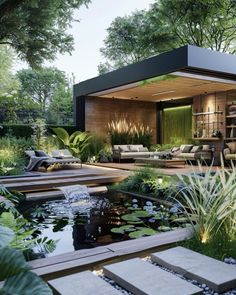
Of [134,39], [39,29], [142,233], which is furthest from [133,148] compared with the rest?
[134,39]

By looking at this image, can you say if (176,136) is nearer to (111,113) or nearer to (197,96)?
(197,96)

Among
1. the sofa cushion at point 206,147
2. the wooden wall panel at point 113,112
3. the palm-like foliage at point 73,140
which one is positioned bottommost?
the sofa cushion at point 206,147

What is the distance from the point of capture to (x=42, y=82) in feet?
104

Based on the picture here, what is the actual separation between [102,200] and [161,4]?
48.9ft

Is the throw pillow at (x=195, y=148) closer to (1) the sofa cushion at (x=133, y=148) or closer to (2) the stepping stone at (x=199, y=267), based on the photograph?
(1) the sofa cushion at (x=133, y=148)

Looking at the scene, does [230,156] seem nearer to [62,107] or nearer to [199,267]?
[199,267]

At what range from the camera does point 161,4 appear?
18.0 m

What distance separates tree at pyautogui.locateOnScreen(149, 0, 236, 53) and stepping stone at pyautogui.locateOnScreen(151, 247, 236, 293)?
16.2 m

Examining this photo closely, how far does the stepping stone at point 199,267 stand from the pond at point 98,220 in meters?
1.22

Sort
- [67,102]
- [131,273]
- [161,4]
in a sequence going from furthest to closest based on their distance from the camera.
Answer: [67,102], [161,4], [131,273]

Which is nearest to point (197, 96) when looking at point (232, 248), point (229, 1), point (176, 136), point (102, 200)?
point (176, 136)

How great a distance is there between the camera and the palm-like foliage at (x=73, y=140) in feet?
40.8

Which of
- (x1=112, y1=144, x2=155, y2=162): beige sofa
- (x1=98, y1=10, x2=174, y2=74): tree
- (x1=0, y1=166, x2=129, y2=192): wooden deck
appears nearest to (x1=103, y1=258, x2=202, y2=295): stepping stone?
(x1=0, y1=166, x2=129, y2=192): wooden deck

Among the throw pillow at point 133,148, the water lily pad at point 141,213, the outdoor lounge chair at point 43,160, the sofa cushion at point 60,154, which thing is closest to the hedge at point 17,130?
the sofa cushion at point 60,154
